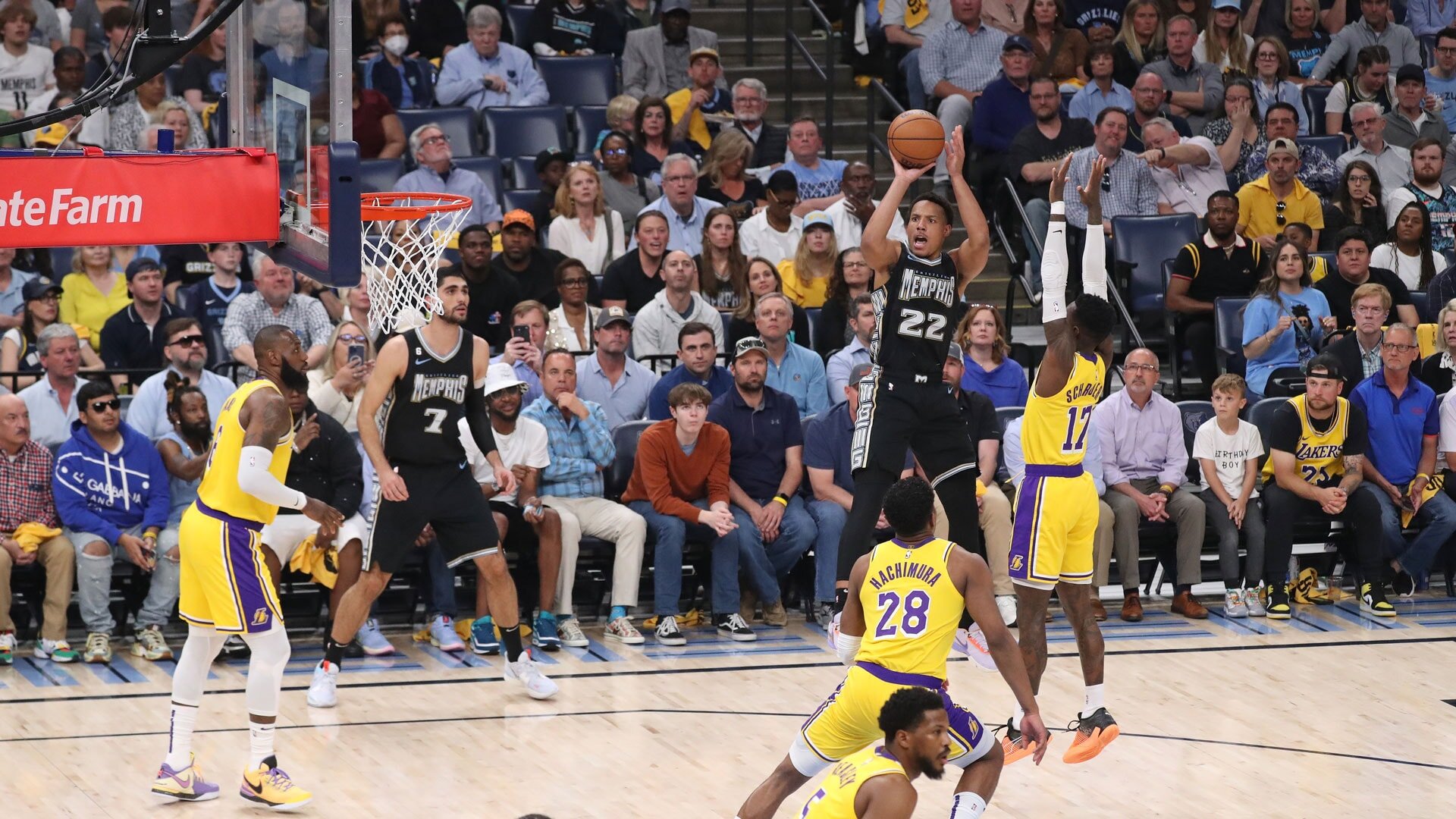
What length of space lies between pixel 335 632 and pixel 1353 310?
21.7 feet

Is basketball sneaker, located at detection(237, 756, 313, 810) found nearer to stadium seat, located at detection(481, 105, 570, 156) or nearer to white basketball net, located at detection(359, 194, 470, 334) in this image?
white basketball net, located at detection(359, 194, 470, 334)

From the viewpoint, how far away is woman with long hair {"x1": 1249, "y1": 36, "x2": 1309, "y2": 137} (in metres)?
14.7

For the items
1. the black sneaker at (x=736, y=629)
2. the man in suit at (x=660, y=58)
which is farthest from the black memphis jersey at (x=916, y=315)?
the man in suit at (x=660, y=58)

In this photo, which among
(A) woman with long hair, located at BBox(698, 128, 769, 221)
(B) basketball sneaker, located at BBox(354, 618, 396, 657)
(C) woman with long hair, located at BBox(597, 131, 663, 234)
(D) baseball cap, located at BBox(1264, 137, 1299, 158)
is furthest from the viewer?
(D) baseball cap, located at BBox(1264, 137, 1299, 158)

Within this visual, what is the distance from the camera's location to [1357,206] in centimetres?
1351

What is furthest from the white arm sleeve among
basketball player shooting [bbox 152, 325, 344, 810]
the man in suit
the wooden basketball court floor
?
the man in suit

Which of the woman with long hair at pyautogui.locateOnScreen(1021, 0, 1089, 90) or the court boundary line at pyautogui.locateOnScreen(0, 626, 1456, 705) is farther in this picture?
the woman with long hair at pyautogui.locateOnScreen(1021, 0, 1089, 90)

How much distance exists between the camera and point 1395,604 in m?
11.1

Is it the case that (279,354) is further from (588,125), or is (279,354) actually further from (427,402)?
(588,125)

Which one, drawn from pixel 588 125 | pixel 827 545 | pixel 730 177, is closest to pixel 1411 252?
pixel 730 177

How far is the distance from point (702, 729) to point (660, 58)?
6915 mm

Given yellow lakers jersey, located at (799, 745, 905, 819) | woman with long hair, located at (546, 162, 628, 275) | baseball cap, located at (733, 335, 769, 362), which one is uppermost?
woman with long hair, located at (546, 162, 628, 275)

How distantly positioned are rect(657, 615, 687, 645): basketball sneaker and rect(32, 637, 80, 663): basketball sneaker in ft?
9.79

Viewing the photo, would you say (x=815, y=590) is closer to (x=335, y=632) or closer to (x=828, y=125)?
(x=335, y=632)
